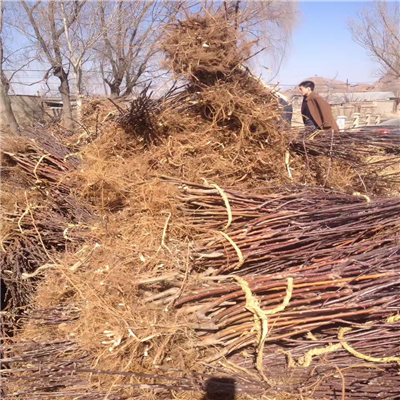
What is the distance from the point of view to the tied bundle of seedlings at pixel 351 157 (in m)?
3.43

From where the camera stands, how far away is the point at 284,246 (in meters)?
2.36

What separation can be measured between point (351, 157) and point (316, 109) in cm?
153

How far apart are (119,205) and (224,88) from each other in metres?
1.34

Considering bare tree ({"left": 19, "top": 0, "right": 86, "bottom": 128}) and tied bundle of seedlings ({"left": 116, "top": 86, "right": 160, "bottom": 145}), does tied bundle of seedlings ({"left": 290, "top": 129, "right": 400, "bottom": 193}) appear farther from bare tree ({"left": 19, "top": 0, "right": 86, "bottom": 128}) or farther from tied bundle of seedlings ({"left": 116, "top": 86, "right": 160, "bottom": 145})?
bare tree ({"left": 19, "top": 0, "right": 86, "bottom": 128})

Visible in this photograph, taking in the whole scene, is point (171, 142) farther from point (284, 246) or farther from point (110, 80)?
point (110, 80)

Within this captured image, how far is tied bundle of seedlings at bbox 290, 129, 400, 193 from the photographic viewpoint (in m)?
3.43

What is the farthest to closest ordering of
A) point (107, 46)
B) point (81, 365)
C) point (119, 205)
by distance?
point (107, 46) < point (119, 205) < point (81, 365)

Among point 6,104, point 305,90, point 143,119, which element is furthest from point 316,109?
point 6,104

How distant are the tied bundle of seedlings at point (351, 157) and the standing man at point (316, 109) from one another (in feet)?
2.81

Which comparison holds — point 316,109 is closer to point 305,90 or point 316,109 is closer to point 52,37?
point 305,90

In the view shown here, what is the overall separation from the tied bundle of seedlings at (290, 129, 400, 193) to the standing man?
86cm

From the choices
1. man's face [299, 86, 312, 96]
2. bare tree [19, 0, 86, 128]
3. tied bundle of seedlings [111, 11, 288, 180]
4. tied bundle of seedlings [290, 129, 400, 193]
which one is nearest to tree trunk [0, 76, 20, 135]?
bare tree [19, 0, 86, 128]

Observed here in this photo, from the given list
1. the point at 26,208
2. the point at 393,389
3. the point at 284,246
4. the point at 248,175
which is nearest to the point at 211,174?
the point at 248,175

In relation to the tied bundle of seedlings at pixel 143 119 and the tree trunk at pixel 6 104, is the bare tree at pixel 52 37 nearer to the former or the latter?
the tree trunk at pixel 6 104
